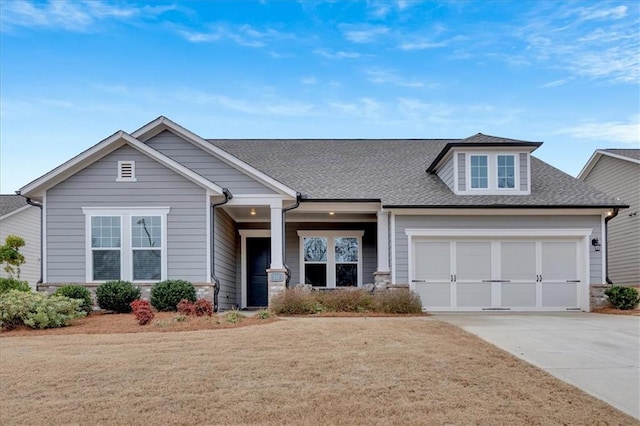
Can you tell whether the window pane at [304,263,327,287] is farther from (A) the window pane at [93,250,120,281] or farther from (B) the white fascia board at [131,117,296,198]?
(A) the window pane at [93,250,120,281]

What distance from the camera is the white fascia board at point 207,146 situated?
1545 centimetres

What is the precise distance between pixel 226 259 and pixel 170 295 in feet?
11.5

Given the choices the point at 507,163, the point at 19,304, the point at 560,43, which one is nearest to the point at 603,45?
the point at 560,43

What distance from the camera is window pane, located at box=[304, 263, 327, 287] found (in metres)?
18.7

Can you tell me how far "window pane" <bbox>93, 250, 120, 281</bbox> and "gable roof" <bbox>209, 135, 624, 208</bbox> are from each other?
5639 millimetres

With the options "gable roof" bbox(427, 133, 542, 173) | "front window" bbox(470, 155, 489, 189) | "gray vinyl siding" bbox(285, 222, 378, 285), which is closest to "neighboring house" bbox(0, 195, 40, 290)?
"gray vinyl siding" bbox(285, 222, 378, 285)

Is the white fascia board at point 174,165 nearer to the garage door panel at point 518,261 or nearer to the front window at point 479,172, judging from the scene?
the front window at point 479,172

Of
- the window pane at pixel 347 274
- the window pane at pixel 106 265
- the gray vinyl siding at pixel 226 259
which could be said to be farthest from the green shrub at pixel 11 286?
the window pane at pixel 347 274

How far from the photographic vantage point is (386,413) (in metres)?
5.71

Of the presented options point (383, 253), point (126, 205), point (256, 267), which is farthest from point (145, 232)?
point (383, 253)

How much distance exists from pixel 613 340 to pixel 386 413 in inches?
236

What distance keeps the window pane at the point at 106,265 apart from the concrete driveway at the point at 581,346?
8.83m

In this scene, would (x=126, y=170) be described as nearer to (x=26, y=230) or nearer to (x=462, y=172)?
(x=462, y=172)

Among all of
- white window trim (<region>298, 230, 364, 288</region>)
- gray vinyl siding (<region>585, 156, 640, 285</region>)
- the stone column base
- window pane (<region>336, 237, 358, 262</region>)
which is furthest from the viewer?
gray vinyl siding (<region>585, 156, 640, 285</region>)
